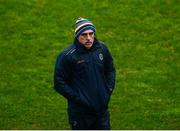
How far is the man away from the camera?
795 cm

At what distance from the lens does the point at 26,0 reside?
1833cm

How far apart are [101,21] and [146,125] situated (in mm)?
6312

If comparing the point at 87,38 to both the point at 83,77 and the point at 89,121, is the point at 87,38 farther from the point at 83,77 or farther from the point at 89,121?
the point at 89,121

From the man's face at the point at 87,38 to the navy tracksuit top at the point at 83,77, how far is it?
0.07 m

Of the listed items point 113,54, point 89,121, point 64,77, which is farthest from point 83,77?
point 113,54

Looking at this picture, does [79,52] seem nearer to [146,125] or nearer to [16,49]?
[146,125]

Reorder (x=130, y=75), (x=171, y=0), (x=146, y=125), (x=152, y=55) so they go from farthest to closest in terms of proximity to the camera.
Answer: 1. (x=171, y=0)
2. (x=152, y=55)
3. (x=130, y=75)
4. (x=146, y=125)

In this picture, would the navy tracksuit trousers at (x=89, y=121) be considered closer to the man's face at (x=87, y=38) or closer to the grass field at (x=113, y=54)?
the man's face at (x=87, y=38)

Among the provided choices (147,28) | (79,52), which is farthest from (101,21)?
(79,52)

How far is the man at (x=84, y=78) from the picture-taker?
26.1 feet

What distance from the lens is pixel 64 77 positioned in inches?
316

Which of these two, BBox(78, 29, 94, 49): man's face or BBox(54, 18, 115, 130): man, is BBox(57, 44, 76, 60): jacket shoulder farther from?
BBox(78, 29, 94, 49): man's face

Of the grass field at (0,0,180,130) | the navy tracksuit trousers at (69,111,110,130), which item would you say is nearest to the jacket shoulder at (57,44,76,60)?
the navy tracksuit trousers at (69,111,110,130)

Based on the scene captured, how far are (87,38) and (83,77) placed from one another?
22.9 inches
